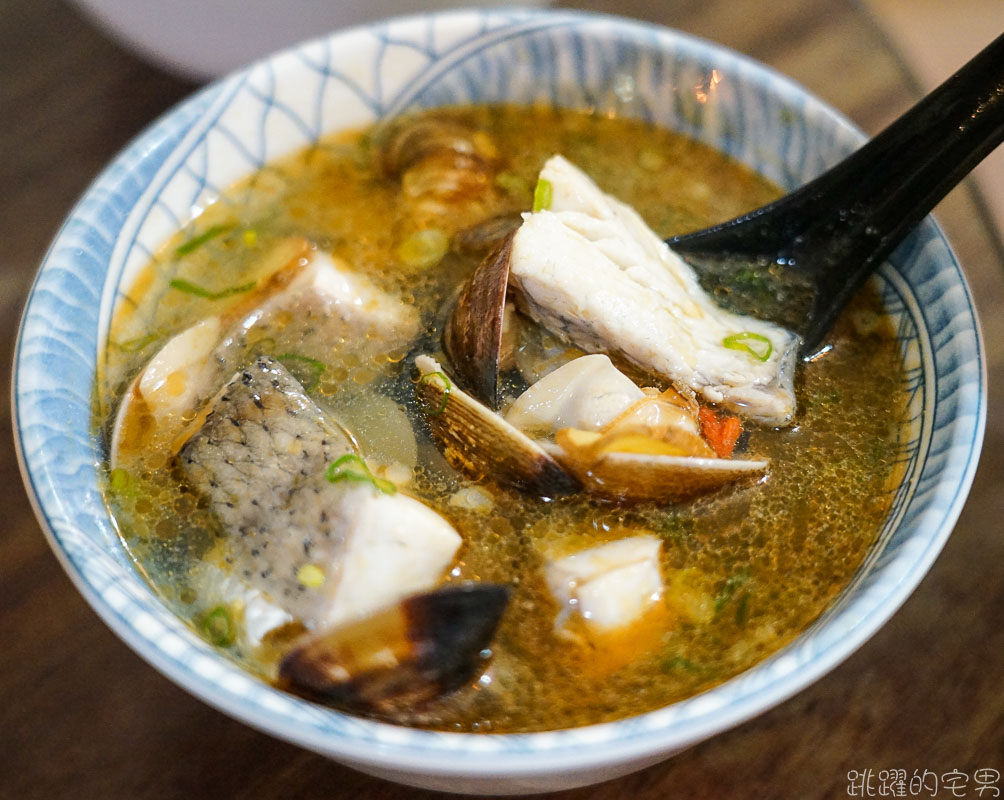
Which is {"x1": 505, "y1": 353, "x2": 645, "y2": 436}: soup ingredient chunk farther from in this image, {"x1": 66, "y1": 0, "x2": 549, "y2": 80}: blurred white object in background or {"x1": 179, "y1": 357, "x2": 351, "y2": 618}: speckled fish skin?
{"x1": 66, "y1": 0, "x2": 549, "y2": 80}: blurred white object in background

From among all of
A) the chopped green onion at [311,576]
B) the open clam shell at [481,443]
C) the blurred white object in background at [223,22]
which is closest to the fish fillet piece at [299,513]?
the chopped green onion at [311,576]

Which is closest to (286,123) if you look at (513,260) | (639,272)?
(513,260)

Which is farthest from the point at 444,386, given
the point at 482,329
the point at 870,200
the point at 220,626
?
the point at 870,200

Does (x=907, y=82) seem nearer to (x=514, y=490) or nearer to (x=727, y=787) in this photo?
(x=514, y=490)

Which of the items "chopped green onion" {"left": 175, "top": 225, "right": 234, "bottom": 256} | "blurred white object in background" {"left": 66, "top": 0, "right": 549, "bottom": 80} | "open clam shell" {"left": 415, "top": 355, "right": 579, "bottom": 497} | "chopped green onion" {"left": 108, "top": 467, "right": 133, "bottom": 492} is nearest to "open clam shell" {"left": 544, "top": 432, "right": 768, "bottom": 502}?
"open clam shell" {"left": 415, "top": 355, "right": 579, "bottom": 497}

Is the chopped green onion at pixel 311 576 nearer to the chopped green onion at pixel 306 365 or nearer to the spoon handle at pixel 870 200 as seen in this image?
the chopped green onion at pixel 306 365

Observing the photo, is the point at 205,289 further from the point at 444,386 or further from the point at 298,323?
the point at 444,386
